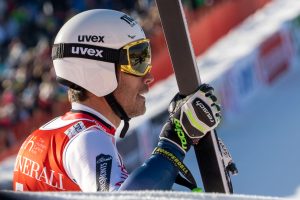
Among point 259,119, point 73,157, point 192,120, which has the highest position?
point 259,119

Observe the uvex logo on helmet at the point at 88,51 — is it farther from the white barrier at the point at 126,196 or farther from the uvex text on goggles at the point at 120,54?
the white barrier at the point at 126,196

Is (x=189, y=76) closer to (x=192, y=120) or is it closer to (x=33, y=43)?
(x=192, y=120)

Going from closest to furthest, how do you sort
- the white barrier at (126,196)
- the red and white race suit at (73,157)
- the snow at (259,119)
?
the white barrier at (126,196) < the red and white race suit at (73,157) < the snow at (259,119)

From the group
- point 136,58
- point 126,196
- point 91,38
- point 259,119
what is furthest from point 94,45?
point 259,119

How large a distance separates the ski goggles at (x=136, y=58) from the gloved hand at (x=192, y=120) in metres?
0.35

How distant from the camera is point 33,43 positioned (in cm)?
1481

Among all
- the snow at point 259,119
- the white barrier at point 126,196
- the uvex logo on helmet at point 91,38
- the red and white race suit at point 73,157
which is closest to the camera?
the white barrier at point 126,196

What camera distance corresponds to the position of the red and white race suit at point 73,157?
3424mm

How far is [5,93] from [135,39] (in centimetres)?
923

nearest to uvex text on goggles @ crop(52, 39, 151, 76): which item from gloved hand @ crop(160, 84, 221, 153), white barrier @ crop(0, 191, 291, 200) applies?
gloved hand @ crop(160, 84, 221, 153)

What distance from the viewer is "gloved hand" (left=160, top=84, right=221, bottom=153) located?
369 cm

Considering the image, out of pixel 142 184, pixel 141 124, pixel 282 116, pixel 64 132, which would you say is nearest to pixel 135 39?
pixel 64 132

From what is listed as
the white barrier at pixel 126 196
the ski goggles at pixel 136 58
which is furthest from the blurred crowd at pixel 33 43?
the white barrier at pixel 126 196

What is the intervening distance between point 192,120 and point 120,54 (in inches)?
19.6
